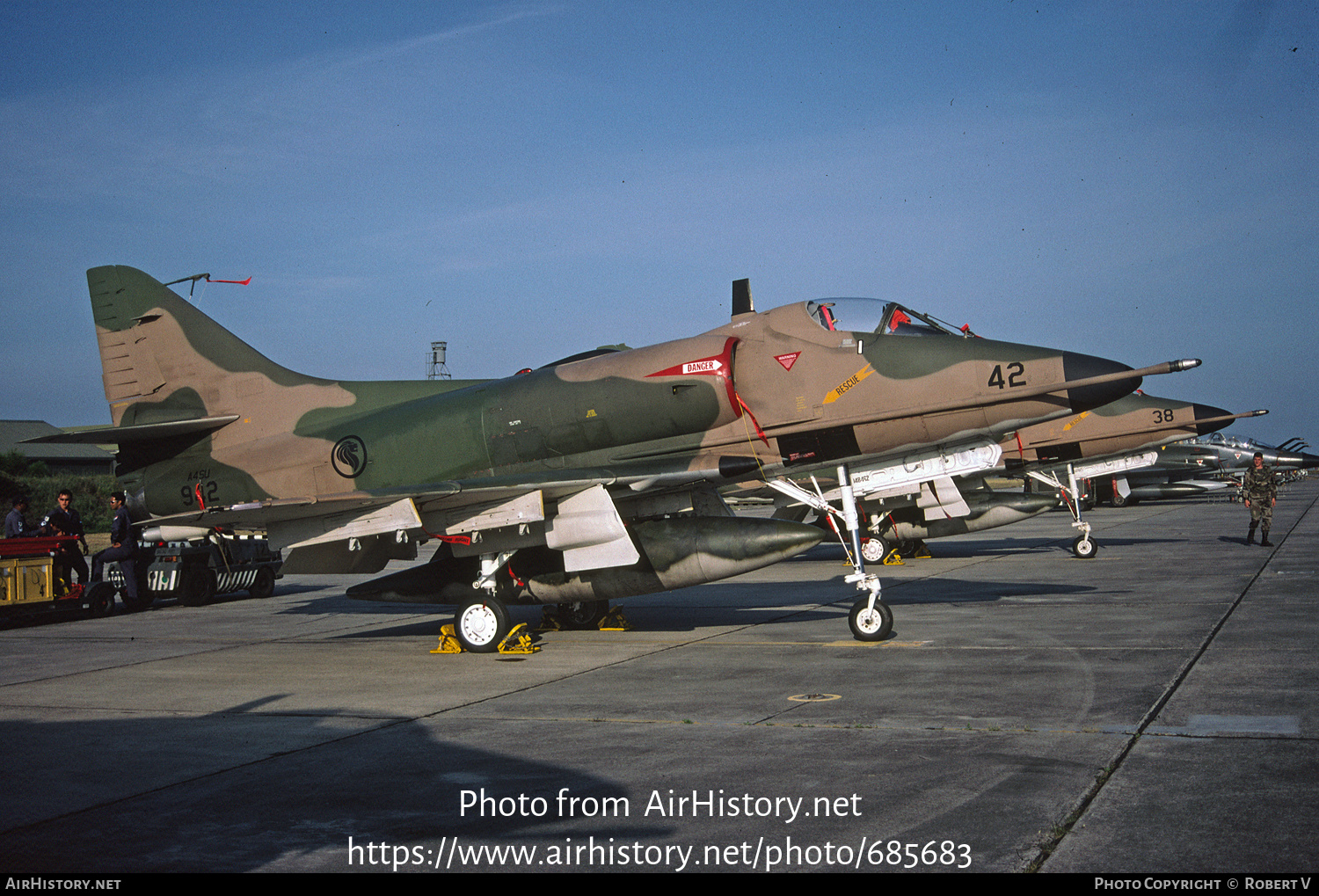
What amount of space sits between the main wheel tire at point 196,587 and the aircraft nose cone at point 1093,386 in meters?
15.5

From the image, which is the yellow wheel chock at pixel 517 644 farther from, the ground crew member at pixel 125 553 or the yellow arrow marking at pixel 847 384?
the ground crew member at pixel 125 553

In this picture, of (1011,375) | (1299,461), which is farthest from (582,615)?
(1299,461)

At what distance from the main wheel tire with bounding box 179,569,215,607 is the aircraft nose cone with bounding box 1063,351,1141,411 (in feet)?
50.8

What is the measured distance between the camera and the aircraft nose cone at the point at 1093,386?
9.84m

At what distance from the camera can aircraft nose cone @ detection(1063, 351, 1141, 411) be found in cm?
984

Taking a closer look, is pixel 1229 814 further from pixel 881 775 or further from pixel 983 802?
pixel 881 775

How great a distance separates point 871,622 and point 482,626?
4.26 m

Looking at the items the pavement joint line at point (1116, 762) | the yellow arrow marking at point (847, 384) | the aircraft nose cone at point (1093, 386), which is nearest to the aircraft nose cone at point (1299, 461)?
the pavement joint line at point (1116, 762)

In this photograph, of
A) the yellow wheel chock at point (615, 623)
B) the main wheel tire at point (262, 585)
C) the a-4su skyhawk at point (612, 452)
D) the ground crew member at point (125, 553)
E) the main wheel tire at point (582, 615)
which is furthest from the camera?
the main wheel tire at point (262, 585)

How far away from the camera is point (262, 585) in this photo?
773 inches

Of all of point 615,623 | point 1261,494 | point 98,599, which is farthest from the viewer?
point 1261,494

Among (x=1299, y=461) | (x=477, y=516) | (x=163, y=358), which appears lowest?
(x=1299, y=461)

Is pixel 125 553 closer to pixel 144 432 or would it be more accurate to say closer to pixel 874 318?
pixel 144 432

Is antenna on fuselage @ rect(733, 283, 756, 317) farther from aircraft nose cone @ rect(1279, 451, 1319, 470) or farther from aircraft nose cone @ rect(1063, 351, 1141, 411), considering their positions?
aircraft nose cone @ rect(1279, 451, 1319, 470)
